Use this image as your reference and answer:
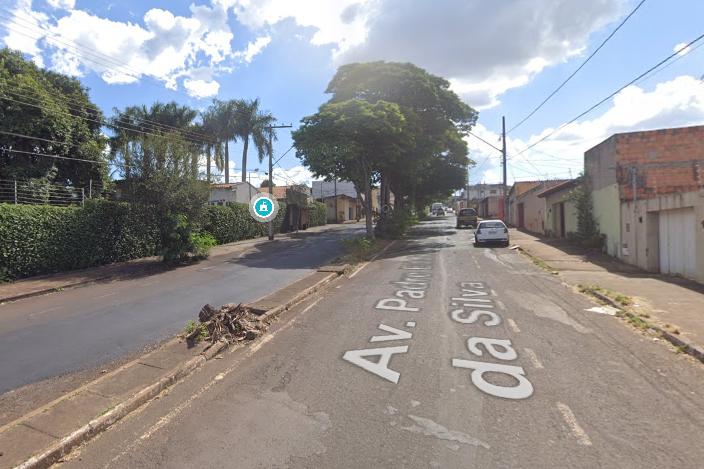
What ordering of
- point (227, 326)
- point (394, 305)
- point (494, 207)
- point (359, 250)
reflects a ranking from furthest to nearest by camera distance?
1. point (494, 207)
2. point (359, 250)
3. point (394, 305)
4. point (227, 326)

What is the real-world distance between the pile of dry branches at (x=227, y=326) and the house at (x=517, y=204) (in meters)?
34.8

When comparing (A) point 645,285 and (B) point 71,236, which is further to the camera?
(B) point 71,236

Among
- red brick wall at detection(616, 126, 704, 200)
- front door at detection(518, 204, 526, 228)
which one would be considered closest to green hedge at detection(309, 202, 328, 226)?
front door at detection(518, 204, 526, 228)

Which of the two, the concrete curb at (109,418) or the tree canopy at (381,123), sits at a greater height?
the tree canopy at (381,123)

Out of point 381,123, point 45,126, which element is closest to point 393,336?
point 381,123

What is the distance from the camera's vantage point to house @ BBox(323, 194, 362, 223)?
6016 centimetres

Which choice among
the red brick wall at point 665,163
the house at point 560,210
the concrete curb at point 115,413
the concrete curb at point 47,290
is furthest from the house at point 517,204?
the concrete curb at point 115,413

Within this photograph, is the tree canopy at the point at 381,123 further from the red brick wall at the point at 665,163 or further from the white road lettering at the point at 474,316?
the white road lettering at the point at 474,316

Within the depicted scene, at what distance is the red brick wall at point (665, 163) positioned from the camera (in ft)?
52.2

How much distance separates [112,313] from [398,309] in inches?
225

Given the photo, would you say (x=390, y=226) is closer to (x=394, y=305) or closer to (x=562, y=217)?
(x=562, y=217)

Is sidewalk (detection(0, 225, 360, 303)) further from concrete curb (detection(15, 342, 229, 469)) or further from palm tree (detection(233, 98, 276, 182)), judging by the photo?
palm tree (detection(233, 98, 276, 182))

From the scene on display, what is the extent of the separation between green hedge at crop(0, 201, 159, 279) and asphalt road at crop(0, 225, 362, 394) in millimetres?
2532

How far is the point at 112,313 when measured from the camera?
9.62 meters
